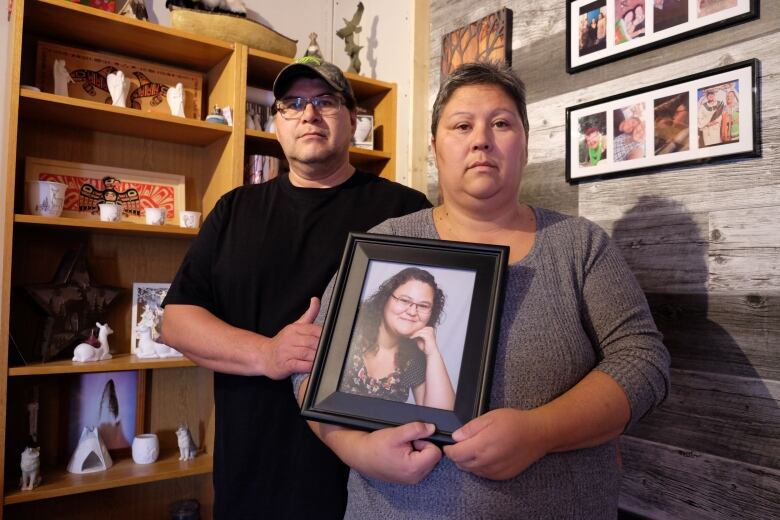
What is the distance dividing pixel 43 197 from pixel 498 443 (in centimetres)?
187

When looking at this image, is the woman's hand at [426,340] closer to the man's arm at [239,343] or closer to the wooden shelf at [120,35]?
the man's arm at [239,343]

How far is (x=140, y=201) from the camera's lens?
232cm

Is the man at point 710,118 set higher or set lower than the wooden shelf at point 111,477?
higher

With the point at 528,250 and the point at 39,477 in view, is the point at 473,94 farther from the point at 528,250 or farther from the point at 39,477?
the point at 39,477

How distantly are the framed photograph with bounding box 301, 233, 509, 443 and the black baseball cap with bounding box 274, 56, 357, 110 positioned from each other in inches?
24.5

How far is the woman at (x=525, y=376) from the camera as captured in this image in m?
0.74

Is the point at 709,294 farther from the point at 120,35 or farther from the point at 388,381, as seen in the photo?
the point at 120,35

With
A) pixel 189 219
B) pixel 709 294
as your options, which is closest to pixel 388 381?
pixel 709 294

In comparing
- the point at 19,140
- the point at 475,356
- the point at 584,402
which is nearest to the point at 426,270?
the point at 475,356

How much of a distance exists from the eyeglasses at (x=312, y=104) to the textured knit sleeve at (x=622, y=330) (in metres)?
0.76

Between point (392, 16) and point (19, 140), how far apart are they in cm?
173

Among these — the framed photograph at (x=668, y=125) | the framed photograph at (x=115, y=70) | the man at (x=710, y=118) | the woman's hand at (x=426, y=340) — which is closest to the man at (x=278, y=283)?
the woman's hand at (x=426, y=340)

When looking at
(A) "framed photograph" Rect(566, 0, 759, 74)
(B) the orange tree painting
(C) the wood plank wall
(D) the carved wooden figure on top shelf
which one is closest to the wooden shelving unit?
(D) the carved wooden figure on top shelf

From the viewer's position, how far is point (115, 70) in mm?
2230
